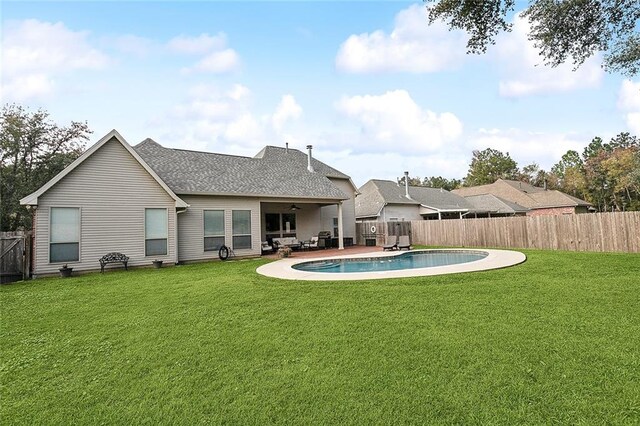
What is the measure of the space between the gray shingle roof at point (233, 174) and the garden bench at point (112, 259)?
3344 mm

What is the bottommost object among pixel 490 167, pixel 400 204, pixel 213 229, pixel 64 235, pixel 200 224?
pixel 64 235

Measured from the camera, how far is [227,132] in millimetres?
22219

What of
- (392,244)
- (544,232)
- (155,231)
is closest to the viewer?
(155,231)

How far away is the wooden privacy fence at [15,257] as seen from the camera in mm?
11156

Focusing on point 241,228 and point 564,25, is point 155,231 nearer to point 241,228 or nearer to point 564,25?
point 241,228

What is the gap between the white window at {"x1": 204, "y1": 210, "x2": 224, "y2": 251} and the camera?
15.1 meters

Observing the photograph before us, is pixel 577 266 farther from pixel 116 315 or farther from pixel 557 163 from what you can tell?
pixel 557 163

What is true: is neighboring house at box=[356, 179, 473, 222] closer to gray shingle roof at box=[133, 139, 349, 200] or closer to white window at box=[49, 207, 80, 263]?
gray shingle roof at box=[133, 139, 349, 200]

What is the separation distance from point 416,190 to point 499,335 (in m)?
31.0

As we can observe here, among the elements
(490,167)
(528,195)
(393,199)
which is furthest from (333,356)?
(490,167)

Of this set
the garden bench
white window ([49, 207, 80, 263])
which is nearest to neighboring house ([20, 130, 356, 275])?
white window ([49, 207, 80, 263])

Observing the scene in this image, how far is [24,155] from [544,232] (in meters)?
32.8

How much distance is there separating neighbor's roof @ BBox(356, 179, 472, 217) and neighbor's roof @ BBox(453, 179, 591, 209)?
9.89 metres

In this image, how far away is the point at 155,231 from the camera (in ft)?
44.0
